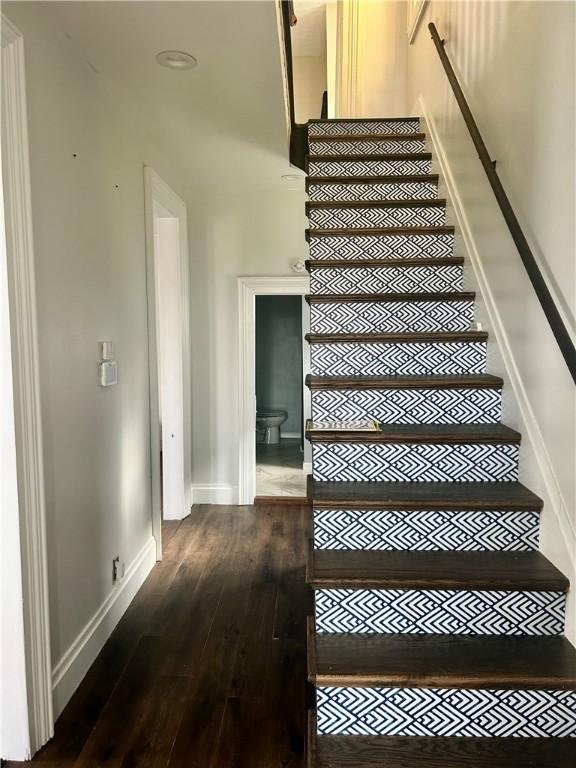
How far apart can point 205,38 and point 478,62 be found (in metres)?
1.29

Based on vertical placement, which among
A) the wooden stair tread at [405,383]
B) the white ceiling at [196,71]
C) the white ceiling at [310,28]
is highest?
the white ceiling at [310,28]

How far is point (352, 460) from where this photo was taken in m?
1.98

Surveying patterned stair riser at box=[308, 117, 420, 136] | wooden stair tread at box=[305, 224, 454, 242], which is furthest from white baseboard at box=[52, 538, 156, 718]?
patterned stair riser at box=[308, 117, 420, 136]

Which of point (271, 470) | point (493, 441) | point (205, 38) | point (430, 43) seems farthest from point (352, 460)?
point (271, 470)

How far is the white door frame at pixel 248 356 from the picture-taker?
14.8 feet

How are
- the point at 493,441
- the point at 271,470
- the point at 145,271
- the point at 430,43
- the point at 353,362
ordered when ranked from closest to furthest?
the point at 493,441
the point at 353,362
the point at 145,271
the point at 430,43
the point at 271,470

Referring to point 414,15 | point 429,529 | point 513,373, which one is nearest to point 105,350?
point 429,529

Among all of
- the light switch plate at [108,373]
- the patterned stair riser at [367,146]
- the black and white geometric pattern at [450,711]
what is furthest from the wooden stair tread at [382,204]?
the black and white geometric pattern at [450,711]

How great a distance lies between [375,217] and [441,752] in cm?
249

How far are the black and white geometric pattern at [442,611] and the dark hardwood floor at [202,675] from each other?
1.85 ft

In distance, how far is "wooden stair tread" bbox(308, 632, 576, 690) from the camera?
1.42m

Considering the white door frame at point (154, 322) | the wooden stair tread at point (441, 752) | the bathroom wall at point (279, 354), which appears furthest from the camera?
the bathroom wall at point (279, 354)

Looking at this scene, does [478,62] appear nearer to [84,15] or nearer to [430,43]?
[430,43]

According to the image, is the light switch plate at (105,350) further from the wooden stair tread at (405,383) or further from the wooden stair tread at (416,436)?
the wooden stair tread at (416,436)
